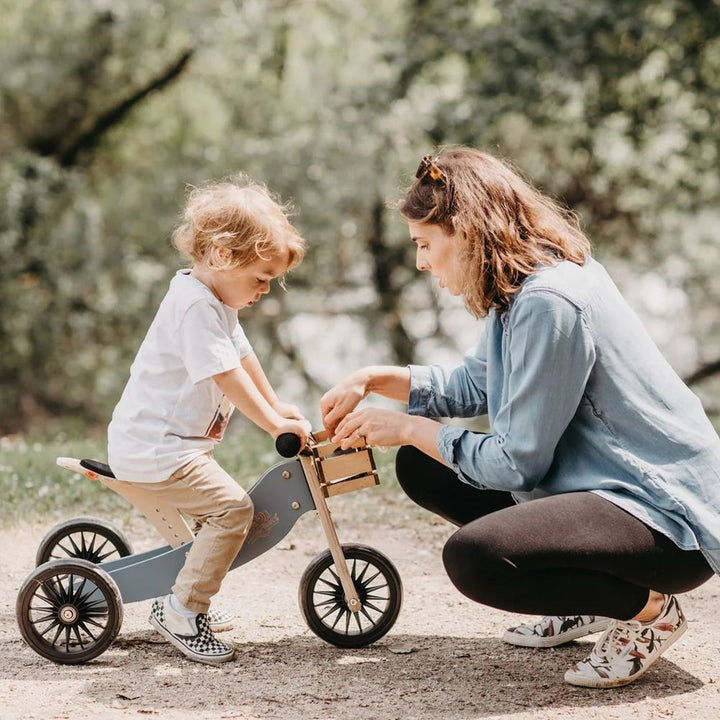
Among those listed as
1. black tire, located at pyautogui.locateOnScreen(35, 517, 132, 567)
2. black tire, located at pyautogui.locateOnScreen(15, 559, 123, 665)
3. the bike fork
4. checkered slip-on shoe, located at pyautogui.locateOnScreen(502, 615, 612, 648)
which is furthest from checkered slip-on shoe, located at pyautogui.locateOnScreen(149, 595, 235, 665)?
checkered slip-on shoe, located at pyautogui.locateOnScreen(502, 615, 612, 648)

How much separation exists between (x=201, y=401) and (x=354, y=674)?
2.91 ft

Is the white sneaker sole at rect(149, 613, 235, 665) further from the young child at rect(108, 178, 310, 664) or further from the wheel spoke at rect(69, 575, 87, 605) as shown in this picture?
the wheel spoke at rect(69, 575, 87, 605)

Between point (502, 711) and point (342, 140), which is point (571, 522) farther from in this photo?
point (342, 140)

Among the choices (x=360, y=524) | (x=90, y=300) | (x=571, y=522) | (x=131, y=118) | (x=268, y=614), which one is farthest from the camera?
(x=131, y=118)

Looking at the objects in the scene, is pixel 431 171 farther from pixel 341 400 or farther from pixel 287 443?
pixel 287 443

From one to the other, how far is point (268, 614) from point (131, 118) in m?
11.1

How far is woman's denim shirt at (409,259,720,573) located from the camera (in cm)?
258

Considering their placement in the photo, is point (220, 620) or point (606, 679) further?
point (220, 620)

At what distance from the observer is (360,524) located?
466cm

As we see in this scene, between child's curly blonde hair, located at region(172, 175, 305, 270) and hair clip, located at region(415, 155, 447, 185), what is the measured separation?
479 millimetres

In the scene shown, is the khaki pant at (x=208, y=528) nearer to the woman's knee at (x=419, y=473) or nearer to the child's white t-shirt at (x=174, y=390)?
the child's white t-shirt at (x=174, y=390)

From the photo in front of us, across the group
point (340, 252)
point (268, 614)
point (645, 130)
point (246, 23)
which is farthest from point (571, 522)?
point (246, 23)

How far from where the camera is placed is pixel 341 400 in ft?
10.1

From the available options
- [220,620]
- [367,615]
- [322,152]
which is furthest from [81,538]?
[322,152]
